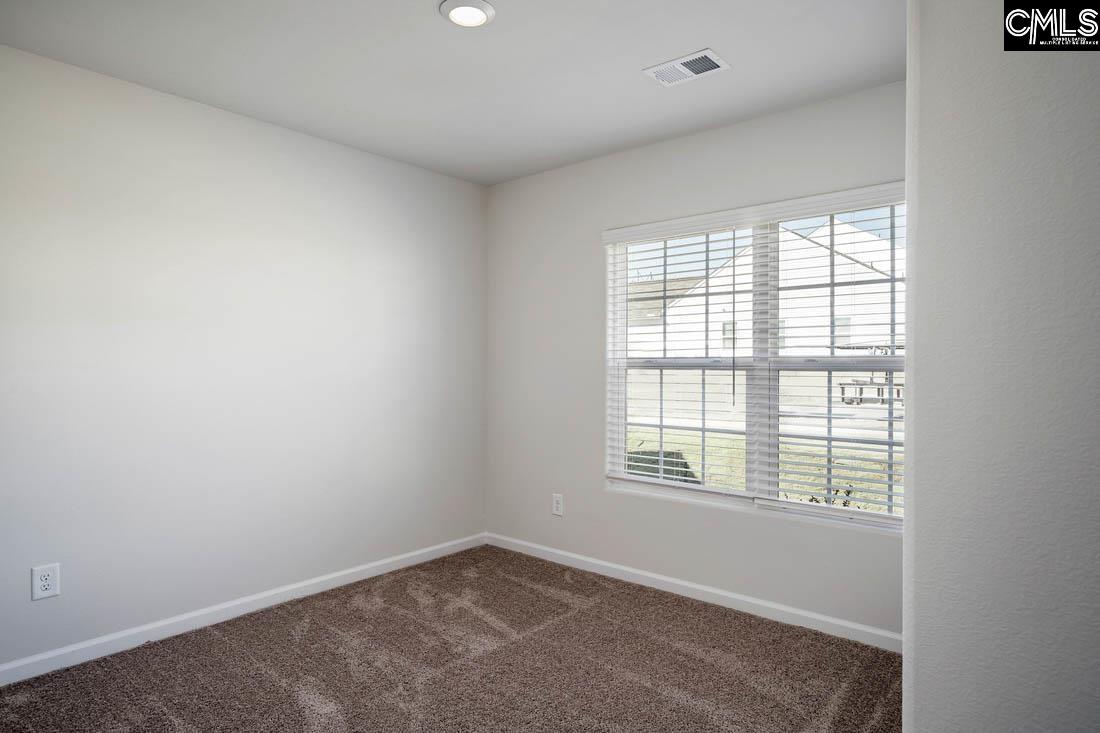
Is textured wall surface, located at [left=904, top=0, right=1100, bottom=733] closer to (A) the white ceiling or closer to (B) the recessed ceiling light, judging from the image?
(A) the white ceiling

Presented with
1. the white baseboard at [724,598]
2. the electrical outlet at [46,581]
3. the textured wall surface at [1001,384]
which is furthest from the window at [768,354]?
the electrical outlet at [46,581]

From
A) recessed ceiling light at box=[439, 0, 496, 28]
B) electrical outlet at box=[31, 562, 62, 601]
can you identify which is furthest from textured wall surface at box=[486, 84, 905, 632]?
electrical outlet at box=[31, 562, 62, 601]

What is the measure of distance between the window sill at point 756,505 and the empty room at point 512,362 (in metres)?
0.02

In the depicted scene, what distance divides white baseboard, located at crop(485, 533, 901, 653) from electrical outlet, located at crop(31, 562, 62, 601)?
2.37m

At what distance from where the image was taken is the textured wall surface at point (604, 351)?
2.79 metres

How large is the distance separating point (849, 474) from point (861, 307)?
2.44ft

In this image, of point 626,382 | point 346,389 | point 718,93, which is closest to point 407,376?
point 346,389

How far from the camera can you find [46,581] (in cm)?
249

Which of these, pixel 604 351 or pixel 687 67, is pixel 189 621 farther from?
pixel 687 67

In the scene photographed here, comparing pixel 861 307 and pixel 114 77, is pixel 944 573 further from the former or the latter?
pixel 114 77

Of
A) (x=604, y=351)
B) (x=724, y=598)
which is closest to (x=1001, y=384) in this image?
(x=724, y=598)

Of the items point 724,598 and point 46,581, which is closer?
point 46,581

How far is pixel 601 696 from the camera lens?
2.30m

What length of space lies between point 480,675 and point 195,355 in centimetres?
190
